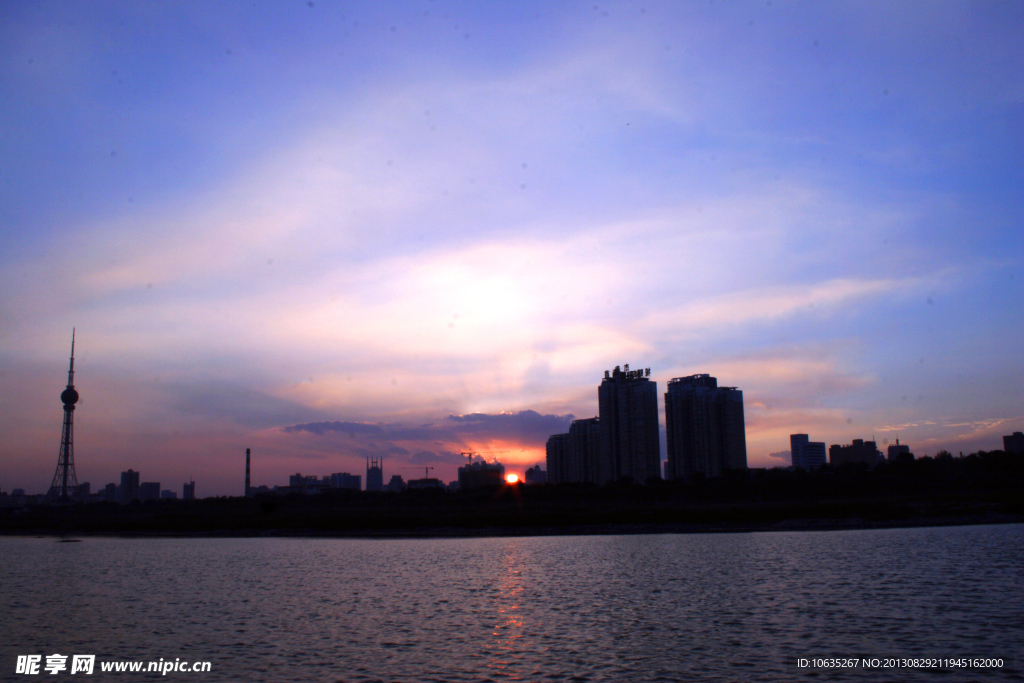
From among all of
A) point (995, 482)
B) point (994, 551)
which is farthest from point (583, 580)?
point (995, 482)

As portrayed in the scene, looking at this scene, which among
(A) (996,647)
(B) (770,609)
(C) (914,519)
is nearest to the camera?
(A) (996,647)

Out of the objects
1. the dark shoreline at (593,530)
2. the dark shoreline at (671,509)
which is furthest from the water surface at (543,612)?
the dark shoreline at (671,509)

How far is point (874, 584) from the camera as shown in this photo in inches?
1813

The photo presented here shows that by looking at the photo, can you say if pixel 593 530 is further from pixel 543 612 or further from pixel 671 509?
pixel 543 612

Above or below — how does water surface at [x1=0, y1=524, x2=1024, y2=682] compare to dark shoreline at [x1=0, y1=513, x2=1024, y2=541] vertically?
above

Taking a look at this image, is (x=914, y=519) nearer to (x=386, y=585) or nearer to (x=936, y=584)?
(x=936, y=584)

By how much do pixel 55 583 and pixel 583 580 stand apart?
4384 cm

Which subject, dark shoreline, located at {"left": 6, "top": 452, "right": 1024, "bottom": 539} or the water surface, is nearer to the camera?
the water surface

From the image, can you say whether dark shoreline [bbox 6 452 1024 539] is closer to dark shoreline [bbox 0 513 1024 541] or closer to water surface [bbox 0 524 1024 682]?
dark shoreline [bbox 0 513 1024 541]

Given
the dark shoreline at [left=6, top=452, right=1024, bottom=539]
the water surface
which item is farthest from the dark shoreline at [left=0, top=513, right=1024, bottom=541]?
the water surface

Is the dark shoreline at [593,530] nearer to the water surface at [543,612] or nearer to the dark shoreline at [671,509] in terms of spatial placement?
the dark shoreline at [671,509]

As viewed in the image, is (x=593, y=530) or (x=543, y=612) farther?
(x=593, y=530)

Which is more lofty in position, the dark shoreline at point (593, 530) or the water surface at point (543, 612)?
the water surface at point (543, 612)

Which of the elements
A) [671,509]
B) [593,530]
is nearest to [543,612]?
[593,530]
